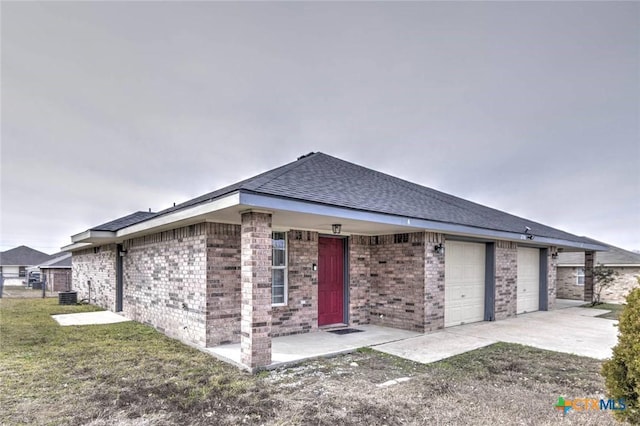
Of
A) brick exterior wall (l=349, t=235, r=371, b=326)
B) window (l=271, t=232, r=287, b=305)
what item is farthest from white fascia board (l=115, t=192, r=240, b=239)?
brick exterior wall (l=349, t=235, r=371, b=326)

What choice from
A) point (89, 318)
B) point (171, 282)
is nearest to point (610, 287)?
point (171, 282)

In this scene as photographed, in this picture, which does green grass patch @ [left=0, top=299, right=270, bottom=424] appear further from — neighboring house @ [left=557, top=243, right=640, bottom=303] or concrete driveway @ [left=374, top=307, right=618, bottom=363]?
→ neighboring house @ [left=557, top=243, right=640, bottom=303]

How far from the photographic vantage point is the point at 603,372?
313 cm

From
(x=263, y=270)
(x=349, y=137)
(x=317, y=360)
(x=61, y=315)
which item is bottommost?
(x=61, y=315)

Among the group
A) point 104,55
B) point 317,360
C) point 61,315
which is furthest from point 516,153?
point 61,315

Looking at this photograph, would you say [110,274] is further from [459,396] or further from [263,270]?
[459,396]

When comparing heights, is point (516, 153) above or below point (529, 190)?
above

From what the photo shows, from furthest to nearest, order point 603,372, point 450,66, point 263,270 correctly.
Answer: point 450,66, point 263,270, point 603,372

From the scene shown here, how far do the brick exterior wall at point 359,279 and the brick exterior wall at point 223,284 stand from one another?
11.1 ft

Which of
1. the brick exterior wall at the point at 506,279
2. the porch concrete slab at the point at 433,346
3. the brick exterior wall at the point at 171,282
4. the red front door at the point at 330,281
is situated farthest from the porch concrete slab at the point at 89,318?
the brick exterior wall at the point at 506,279

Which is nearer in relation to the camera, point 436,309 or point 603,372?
point 603,372

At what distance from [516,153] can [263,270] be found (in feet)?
43.5

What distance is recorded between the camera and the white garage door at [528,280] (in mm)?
12688

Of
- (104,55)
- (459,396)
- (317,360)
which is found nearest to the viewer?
(459,396)
